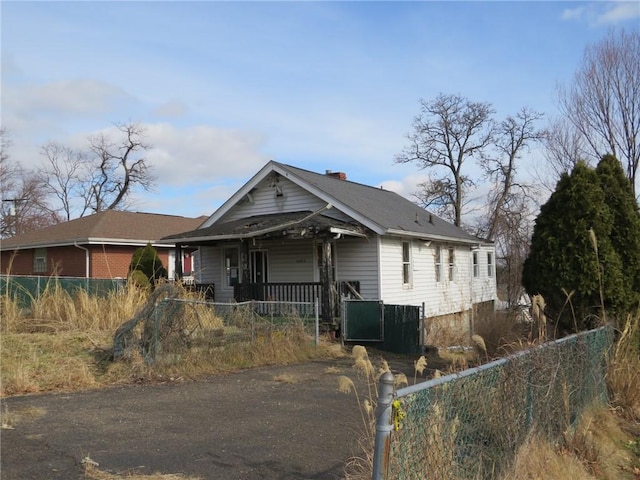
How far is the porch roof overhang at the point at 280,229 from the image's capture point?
608 inches

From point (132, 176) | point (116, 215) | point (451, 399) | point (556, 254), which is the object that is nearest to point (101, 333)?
point (556, 254)

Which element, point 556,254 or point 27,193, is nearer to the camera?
point 556,254

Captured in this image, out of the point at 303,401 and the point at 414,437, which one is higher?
the point at 414,437

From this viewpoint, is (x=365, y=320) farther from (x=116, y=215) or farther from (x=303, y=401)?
(x=116, y=215)

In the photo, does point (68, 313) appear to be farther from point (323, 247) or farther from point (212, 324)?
point (323, 247)

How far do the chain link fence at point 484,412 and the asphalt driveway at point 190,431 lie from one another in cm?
147

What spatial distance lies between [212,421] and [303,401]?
5.52 ft

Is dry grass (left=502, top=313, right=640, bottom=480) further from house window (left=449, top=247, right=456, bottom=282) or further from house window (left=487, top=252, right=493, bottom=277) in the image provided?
house window (left=487, top=252, right=493, bottom=277)

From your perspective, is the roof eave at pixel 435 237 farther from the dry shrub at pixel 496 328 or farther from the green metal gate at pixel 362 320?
the dry shrub at pixel 496 328

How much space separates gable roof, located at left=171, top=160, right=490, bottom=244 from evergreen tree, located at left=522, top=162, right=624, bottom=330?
7.47 meters

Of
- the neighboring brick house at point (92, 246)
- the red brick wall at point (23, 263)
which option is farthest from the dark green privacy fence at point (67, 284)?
the red brick wall at point (23, 263)

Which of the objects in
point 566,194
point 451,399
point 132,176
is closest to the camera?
point 451,399

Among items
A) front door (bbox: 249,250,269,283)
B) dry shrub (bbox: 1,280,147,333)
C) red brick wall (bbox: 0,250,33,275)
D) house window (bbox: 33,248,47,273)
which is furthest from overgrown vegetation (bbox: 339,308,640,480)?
red brick wall (bbox: 0,250,33,275)

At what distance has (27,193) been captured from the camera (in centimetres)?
5525
